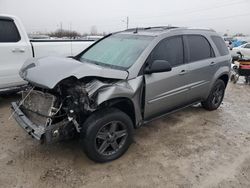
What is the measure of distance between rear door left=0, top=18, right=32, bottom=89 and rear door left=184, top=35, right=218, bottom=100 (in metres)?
3.62

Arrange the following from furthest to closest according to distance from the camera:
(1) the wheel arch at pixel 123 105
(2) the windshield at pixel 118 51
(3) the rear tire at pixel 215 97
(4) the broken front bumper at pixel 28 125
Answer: (3) the rear tire at pixel 215 97 → (2) the windshield at pixel 118 51 → (1) the wheel arch at pixel 123 105 → (4) the broken front bumper at pixel 28 125

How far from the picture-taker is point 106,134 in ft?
10.3

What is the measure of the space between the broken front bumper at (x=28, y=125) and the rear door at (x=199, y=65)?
2.70 meters

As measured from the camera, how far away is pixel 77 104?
114 inches

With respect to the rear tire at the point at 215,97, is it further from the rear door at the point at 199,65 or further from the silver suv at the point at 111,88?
the silver suv at the point at 111,88

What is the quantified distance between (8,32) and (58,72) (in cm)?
297

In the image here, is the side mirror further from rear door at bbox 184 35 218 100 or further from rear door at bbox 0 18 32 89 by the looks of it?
rear door at bbox 0 18 32 89

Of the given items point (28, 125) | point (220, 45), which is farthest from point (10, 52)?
point (220, 45)

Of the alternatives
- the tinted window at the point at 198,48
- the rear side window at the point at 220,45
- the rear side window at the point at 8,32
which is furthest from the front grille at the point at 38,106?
the rear side window at the point at 220,45

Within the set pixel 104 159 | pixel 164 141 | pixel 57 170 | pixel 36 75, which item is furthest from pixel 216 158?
pixel 36 75

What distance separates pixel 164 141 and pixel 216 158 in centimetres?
86

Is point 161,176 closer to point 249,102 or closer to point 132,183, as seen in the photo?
point 132,183

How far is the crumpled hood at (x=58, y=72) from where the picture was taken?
111 inches

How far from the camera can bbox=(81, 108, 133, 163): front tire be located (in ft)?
9.59
